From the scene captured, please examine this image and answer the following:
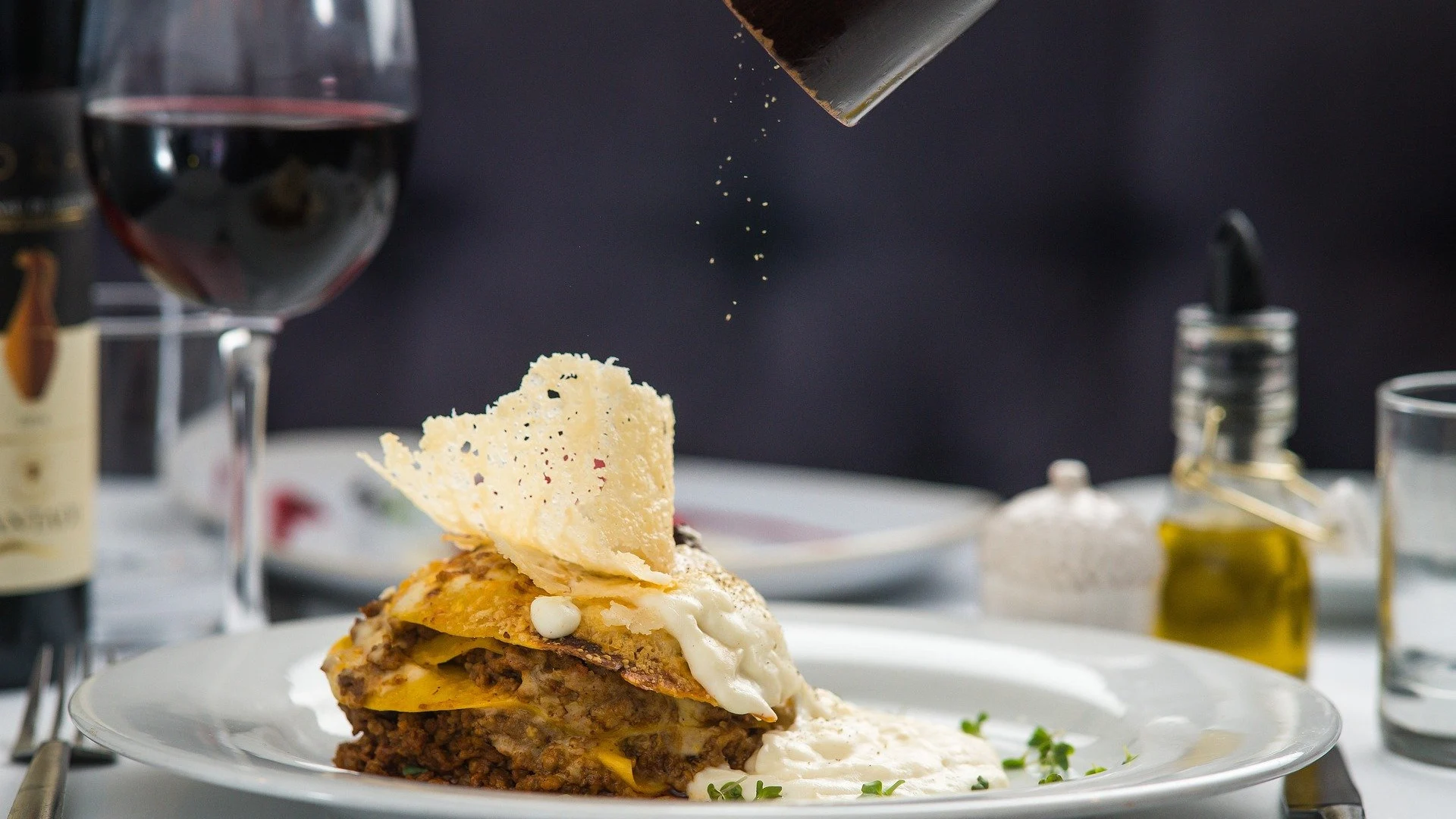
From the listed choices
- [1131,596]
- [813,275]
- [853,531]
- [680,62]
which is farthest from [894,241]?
[1131,596]

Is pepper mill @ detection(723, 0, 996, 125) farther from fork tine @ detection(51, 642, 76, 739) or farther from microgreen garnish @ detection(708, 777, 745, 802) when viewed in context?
fork tine @ detection(51, 642, 76, 739)

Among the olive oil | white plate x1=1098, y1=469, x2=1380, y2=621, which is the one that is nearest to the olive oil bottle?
the olive oil

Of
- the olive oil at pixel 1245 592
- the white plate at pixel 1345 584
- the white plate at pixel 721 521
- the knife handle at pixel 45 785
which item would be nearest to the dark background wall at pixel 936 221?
the white plate at pixel 721 521

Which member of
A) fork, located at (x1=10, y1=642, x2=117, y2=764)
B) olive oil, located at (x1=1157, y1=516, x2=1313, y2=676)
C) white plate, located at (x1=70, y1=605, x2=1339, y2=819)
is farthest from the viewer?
olive oil, located at (x1=1157, y1=516, x2=1313, y2=676)

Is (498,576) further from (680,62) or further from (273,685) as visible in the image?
(680,62)

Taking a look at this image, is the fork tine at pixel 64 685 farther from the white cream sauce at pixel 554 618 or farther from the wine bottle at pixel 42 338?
the white cream sauce at pixel 554 618

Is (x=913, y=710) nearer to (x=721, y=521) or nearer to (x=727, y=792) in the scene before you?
(x=727, y=792)

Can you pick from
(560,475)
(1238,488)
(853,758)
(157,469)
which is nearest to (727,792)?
(853,758)
